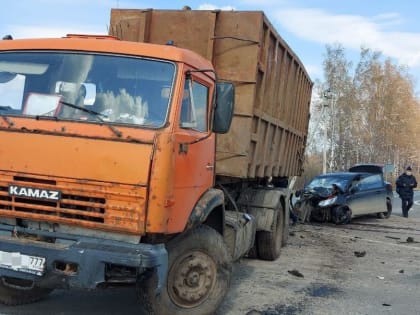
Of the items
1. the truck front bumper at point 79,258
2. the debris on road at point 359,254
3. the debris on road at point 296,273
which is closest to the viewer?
the truck front bumper at point 79,258

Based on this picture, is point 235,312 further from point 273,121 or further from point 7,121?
point 273,121

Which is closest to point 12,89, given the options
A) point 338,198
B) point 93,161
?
point 93,161

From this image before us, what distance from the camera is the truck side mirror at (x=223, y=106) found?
5.31 meters

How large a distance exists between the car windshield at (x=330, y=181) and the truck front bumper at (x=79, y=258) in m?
11.3

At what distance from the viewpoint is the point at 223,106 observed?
5340 mm

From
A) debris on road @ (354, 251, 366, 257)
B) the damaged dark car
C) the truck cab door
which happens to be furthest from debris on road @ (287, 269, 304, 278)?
the damaged dark car

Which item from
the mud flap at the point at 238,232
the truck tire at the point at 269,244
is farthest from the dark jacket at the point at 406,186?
the mud flap at the point at 238,232

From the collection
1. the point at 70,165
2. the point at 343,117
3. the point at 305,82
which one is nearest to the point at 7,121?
the point at 70,165

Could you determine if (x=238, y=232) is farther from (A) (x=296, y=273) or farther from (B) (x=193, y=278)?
(B) (x=193, y=278)

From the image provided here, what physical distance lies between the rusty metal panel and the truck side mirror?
76.9 inches

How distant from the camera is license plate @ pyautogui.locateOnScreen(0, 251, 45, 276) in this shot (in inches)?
179

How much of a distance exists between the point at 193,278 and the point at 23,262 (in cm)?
149

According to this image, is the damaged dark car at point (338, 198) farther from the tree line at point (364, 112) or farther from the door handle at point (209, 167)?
the tree line at point (364, 112)

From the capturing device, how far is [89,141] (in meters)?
4.60
